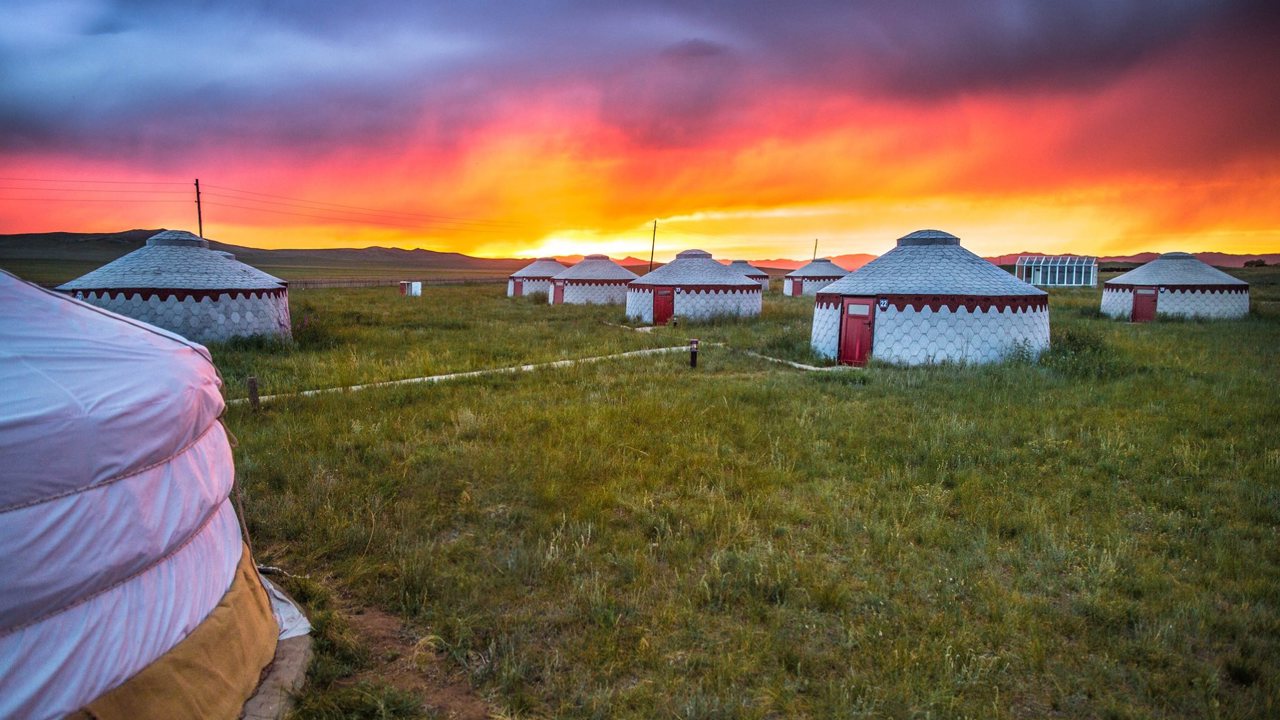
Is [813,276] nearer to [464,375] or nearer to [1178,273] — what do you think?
[1178,273]

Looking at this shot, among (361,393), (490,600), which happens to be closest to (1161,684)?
(490,600)

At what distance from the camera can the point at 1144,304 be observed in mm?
26047

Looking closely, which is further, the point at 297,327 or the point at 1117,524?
the point at 297,327

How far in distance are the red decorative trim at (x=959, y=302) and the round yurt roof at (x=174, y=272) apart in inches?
646

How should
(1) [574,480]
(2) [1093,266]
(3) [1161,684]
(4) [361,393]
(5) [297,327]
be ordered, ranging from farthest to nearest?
(2) [1093,266] → (5) [297,327] → (4) [361,393] → (1) [574,480] → (3) [1161,684]

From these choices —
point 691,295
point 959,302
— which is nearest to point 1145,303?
point 959,302

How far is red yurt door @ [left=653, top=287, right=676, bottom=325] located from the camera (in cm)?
2630

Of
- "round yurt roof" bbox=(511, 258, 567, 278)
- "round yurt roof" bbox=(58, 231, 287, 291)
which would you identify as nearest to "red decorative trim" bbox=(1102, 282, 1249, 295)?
"round yurt roof" bbox=(58, 231, 287, 291)

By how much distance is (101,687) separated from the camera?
280cm

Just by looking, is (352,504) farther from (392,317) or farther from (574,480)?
(392,317)

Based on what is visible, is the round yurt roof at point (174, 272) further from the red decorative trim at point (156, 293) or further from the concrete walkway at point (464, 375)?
the concrete walkway at point (464, 375)

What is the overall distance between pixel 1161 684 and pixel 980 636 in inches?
36.8

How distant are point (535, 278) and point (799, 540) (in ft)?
137

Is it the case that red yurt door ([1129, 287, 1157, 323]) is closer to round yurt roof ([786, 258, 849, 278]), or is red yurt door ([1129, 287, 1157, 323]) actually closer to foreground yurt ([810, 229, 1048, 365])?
foreground yurt ([810, 229, 1048, 365])
